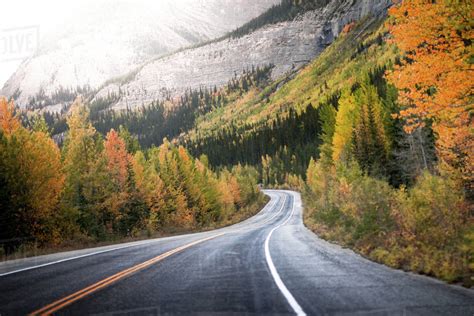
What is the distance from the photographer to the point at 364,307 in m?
5.71

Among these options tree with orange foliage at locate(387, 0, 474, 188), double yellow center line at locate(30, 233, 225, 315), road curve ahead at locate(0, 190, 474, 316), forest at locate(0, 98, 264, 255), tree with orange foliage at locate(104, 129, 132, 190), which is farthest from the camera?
tree with orange foliage at locate(104, 129, 132, 190)

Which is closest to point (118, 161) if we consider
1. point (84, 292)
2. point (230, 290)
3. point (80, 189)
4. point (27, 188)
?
point (80, 189)

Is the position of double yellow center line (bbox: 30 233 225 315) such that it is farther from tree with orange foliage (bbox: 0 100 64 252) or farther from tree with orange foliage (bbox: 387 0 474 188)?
tree with orange foliage (bbox: 0 100 64 252)

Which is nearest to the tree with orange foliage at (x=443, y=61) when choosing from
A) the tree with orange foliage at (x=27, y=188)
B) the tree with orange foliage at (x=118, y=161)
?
the tree with orange foliage at (x=27, y=188)

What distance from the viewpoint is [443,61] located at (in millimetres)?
8312

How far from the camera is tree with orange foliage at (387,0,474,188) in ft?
26.3

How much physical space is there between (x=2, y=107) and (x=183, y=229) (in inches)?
806

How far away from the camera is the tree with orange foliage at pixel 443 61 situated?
26.3 ft

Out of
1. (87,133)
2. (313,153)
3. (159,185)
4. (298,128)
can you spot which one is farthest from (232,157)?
(87,133)

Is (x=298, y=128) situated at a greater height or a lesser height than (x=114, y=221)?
greater

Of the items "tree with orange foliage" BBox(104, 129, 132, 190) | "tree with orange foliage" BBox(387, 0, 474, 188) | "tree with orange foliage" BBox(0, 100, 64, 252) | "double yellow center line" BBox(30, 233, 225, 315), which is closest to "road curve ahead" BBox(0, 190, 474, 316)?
"double yellow center line" BBox(30, 233, 225, 315)

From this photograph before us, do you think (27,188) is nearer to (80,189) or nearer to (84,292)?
(80,189)

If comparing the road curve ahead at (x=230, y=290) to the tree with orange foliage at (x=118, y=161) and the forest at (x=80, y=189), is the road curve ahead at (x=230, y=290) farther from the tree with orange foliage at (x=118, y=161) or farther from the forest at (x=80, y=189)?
the tree with orange foliage at (x=118, y=161)

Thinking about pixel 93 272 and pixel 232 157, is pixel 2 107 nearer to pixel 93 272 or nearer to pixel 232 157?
pixel 93 272
